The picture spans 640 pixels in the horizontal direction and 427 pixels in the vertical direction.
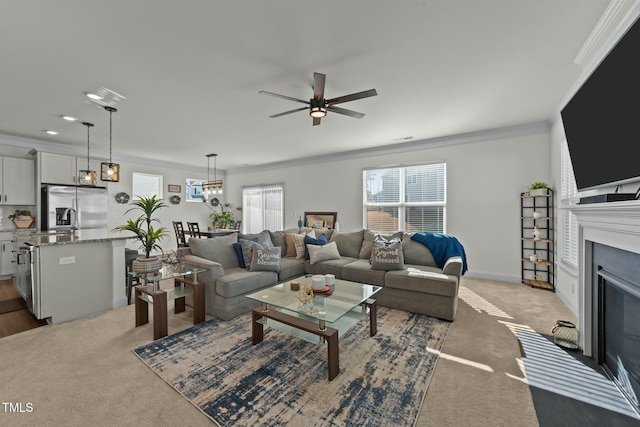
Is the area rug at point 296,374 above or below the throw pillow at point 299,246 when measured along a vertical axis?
below

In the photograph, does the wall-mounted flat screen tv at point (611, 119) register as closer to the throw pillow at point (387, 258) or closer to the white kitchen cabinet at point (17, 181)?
the throw pillow at point (387, 258)

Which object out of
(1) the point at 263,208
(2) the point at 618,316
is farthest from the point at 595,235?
(1) the point at 263,208

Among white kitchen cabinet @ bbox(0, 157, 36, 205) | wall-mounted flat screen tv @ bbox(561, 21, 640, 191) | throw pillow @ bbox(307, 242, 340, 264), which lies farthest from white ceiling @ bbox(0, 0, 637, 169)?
throw pillow @ bbox(307, 242, 340, 264)

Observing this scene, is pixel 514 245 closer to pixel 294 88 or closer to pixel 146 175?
pixel 294 88

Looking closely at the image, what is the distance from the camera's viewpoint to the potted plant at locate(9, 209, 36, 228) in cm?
483

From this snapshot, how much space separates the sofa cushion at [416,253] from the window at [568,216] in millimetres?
1653

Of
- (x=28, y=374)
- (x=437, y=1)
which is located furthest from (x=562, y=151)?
(x=28, y=374)

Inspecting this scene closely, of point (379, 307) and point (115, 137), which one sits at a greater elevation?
point (115, 137)

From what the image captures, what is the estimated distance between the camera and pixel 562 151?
3.60 m

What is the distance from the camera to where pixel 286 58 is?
240 cm

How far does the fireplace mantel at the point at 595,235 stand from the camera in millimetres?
1605

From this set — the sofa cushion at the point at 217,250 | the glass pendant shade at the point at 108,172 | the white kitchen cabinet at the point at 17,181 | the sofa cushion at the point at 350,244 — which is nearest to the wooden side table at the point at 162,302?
Answer: the sofa cushion at the point at 217,250

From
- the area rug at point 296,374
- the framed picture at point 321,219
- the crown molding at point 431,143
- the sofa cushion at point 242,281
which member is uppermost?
the crown molding at point 431,143

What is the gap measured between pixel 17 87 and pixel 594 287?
20.1 ft
